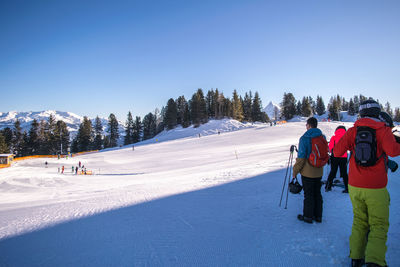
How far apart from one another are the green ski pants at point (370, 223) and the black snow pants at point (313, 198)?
1.17 metres

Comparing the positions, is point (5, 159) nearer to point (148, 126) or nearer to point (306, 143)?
point (306, 143)

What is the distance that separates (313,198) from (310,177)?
0.43 metres

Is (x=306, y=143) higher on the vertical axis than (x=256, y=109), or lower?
lower

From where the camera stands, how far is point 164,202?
5.53 m

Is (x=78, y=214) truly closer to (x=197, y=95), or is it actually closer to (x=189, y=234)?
(x=189, y=234)

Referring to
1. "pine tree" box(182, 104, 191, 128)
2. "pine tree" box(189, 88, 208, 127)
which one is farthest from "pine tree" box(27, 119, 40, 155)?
"pine tree" box(189, 88, 208, 127)

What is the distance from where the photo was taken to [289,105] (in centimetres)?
7950

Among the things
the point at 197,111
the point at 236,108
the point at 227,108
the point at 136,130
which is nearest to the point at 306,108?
the point at 236,108

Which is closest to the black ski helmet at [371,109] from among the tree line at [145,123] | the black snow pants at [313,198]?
the black snow pants at [313,198]

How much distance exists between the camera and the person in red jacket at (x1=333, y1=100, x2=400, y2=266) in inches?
89.7

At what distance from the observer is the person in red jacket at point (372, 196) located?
2.28 meters

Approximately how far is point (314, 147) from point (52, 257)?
16.0 feet

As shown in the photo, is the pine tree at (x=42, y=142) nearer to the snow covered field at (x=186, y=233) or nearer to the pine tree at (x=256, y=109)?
the snow covered field at (x=186, y=233)

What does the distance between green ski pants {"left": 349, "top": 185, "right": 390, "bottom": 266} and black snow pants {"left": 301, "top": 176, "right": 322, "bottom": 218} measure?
3.83ft
